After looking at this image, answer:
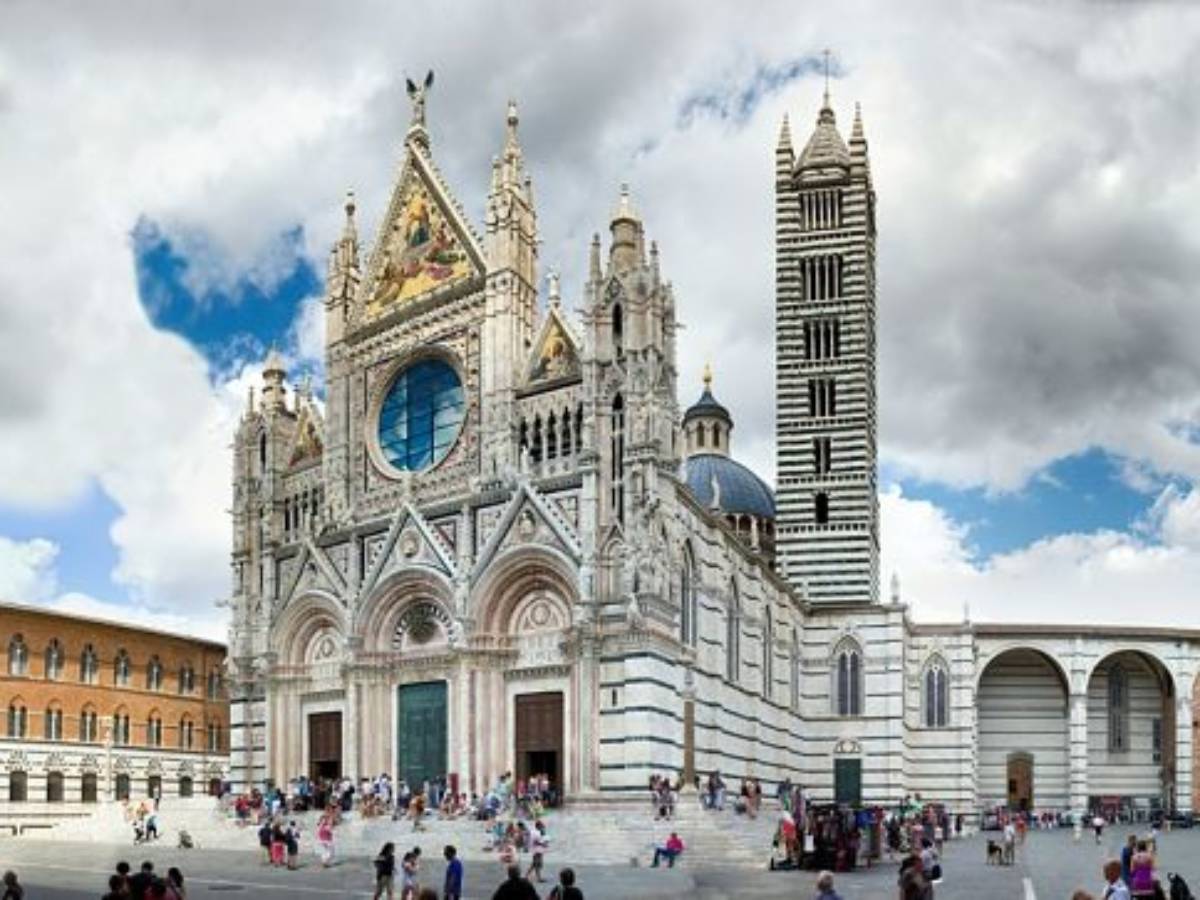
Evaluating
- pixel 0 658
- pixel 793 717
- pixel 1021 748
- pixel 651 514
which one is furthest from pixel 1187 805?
pixel 0 658

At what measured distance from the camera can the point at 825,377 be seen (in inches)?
2510

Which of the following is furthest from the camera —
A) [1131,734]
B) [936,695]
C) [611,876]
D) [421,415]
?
[1131,734]

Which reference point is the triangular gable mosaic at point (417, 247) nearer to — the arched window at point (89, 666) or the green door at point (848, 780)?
the arched window at point (89, 666)

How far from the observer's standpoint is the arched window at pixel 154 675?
211 ft

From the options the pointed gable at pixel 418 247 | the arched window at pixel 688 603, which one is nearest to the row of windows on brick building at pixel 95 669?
the pointed gable at pixel 418 247

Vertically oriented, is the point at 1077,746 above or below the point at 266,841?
below

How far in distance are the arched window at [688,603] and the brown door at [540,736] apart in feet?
13.2

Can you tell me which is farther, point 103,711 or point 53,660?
point 103,711

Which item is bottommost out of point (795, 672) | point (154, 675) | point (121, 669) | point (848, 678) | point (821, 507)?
point (848, 678)

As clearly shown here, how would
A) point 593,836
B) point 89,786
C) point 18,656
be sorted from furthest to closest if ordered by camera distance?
1. point 89,786
2. point 18,656
3. point 593,836

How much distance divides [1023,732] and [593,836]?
36062mm

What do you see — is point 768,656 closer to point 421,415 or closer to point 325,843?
point 421,415

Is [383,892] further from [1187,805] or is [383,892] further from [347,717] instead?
[1187,805]

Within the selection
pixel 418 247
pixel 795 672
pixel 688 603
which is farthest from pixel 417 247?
pixel 795 672
